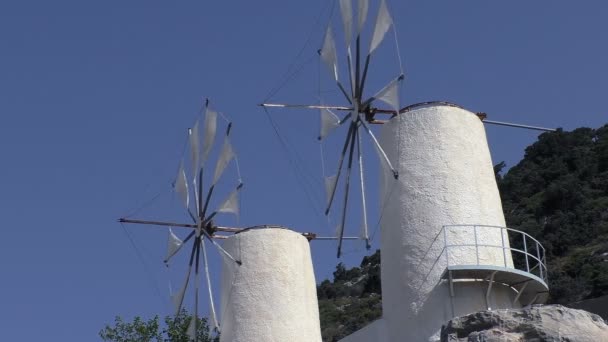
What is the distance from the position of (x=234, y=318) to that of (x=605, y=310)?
791 centimetres

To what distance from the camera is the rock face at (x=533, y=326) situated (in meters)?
12.6

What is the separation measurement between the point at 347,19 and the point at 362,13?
1.34ft

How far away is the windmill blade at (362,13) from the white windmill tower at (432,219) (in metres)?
0.02

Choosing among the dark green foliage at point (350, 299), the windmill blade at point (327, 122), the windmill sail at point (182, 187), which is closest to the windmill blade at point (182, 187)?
the windmill sail at point (182, 187)

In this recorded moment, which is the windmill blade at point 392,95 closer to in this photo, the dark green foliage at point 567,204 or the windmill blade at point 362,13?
Answer: the windmill blade at point 362,13

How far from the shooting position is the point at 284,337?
21.5 metres

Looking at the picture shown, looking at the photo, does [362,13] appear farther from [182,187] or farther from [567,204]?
[567,204]

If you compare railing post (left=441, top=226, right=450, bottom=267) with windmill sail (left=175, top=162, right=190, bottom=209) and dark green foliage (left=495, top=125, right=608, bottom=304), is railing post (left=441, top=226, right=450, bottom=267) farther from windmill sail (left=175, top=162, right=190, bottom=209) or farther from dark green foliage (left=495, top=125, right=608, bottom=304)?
dark green foliage (left=495, top=125, right=608, bottom=304)

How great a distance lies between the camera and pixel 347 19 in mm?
18203

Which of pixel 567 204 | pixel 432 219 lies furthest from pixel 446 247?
pixel 567 204

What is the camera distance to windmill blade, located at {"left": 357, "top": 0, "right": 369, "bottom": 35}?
1783cm

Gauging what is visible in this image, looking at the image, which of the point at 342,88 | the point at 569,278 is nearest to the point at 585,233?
the point at 569,278

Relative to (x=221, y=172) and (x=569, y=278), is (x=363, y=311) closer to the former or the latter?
(x=569, y=278)

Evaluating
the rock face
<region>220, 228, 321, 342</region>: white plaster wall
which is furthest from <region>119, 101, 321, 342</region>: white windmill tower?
the rock face
